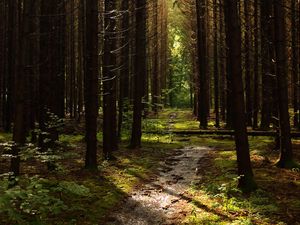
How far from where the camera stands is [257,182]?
10828 millimetres

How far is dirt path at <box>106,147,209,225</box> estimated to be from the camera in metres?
8.51

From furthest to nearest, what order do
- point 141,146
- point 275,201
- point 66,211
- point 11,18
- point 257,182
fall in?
point 11,18
point 141,146
point 257,182
point 275,201
point 66,211

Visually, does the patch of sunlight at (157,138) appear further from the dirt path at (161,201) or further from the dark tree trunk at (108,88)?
the dirt path at (161,201)

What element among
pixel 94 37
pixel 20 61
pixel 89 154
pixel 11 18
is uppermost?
pixel 11 18

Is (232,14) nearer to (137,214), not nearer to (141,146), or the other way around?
(137,214)

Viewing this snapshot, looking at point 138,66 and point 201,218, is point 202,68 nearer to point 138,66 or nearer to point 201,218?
point 138,66

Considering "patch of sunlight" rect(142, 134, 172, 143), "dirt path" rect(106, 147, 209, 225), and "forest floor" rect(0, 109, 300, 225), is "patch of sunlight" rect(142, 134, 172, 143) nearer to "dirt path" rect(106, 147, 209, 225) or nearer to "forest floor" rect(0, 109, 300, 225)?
"forest floor" rect(0, 109, 300, 225)

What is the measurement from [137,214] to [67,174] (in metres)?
3.88

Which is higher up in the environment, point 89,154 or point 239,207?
point 89,154

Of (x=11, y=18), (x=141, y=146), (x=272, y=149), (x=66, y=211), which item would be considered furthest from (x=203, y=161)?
(x=11, y=18)

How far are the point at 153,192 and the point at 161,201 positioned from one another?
2.87 ft

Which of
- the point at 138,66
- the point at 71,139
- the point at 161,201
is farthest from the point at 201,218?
the point at 71,139

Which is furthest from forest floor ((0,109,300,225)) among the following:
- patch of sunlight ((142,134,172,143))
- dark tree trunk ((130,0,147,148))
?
patch of sunlight ((142,134,172,143))

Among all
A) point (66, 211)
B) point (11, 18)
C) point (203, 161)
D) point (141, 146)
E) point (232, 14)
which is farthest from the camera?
point (11, 18)
